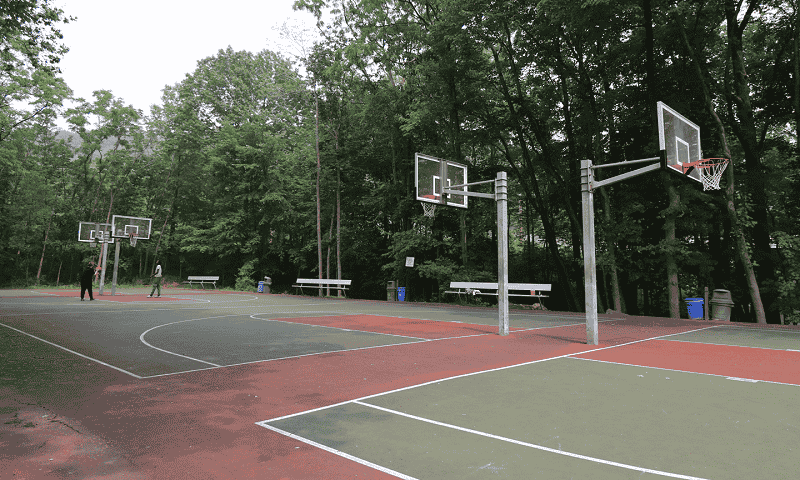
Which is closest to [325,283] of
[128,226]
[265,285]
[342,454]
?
[265,285]

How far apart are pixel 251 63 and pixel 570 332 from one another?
3787 centimetres

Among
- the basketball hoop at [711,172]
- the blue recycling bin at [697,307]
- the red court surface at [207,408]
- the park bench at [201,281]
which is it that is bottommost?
the red court surface at [207,408]

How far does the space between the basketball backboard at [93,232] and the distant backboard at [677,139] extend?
94.5 feet

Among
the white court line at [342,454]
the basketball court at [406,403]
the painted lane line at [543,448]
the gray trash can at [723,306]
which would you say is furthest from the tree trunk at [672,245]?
the white court line at [342,454]

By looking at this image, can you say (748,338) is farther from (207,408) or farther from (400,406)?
(207,408)

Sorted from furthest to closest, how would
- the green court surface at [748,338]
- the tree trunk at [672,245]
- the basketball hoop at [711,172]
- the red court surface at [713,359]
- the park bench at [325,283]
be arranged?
the park bench at [325,283] < the tree trunk at [672,245] < the basketball hoop at [711,172] < the green court surface at [748,338] < the red court surface at [713,359]

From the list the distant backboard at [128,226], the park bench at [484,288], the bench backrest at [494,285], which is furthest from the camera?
the distant backboard at [128,226]

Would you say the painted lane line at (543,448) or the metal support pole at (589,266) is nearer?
the painted lane line at (543,448)

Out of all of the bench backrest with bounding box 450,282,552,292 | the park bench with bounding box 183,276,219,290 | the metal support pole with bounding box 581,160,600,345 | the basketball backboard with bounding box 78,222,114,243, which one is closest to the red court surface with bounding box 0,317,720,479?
the metal support pole with bounding box 581,160,600,345

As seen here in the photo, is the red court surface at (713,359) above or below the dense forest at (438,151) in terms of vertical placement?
below

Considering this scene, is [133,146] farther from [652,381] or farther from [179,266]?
[652,381]

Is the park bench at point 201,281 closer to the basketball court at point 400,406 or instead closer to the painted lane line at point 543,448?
the basketball court at point 400,406

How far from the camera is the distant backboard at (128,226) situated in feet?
86.2

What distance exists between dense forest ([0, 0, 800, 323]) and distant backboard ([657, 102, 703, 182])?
4.86 meters
